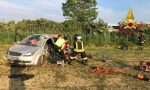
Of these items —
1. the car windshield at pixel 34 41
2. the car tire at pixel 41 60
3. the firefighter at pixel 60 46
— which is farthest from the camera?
the firefighter at pixel 60 46

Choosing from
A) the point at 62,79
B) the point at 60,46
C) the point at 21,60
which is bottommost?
the point at 62,79

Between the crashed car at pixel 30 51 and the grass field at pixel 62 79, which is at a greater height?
the crashed car at pixel 30 51

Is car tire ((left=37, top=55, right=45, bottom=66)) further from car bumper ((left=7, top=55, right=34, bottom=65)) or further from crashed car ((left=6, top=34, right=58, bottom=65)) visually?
car bumper ((left=7, top=55, right=34, bottom=65))

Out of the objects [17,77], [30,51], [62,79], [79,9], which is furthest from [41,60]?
[79,9]

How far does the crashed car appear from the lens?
15.7m

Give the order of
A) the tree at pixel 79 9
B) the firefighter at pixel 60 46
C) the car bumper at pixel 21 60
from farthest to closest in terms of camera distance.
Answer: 1. the tree at pixel 79 9
2. the firefighter at pixel 60 46
3. the car bumper at pixel 21 60

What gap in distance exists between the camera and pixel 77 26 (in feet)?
120

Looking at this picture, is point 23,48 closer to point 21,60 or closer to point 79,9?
point 21,60

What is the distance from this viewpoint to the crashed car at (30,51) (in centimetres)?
1571

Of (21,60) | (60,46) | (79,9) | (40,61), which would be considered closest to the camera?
(21,60)

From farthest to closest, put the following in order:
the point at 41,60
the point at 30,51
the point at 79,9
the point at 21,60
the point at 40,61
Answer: the point at 79,9
the point at 41,60
the point at 40,61
the point at 30,51
the point at 21,60

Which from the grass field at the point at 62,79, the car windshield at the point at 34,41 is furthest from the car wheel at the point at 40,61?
the car windshield at the point at 34,41

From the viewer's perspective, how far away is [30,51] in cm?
1593

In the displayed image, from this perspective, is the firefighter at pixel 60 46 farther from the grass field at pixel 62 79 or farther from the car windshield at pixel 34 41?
the car windshield at pixel 34 41
